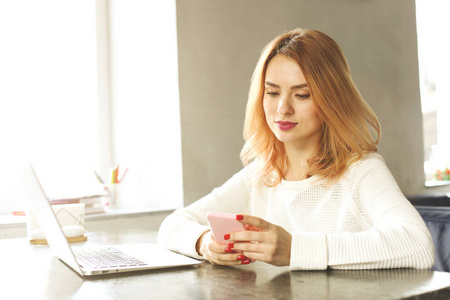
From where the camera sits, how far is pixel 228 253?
1.06 metres

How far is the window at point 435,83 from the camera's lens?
167 inches

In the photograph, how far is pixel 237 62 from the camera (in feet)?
9.11

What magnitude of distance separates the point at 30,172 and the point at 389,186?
2.54 ft

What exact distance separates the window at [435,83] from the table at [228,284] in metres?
3.51

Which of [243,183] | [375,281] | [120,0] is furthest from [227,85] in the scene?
[375,281]

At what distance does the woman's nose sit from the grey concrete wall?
49.1 inches

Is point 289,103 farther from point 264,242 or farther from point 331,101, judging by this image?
point 264,242

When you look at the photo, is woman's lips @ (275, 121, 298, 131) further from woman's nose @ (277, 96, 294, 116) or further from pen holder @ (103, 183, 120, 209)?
pen holder @ (103, 183, 120, 209)

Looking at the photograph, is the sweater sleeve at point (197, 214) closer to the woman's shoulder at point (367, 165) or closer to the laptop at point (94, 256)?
the laptop at point (94, 256)

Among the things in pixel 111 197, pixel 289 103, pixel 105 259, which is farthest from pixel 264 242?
pixel 111 197

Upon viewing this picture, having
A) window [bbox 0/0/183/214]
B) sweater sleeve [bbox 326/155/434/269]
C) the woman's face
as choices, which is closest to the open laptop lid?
sweater sleeve [bbox 326/155/434/269]

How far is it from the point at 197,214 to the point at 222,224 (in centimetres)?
44

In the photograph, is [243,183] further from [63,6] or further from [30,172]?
[63,6]

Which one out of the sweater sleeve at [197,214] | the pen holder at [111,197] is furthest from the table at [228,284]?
the pen holder at [111,197]
